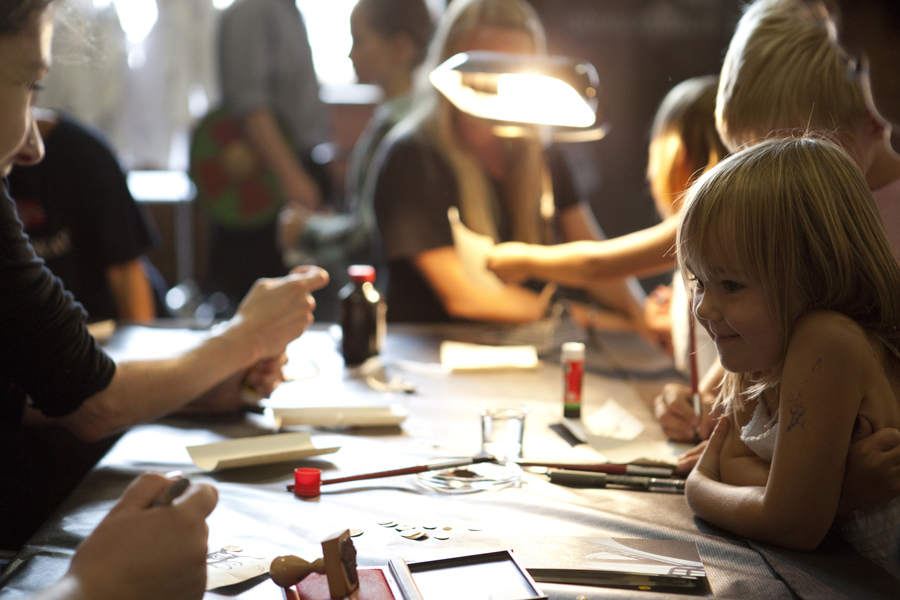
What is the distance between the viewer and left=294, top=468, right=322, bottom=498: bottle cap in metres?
1.02

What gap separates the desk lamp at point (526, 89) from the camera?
56.2 inches

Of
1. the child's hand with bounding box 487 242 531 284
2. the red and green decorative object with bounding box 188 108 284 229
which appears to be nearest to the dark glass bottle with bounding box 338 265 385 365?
the child's hand with bounding box 487 242 531 284

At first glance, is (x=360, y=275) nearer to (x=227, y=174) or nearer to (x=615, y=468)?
(x=615, y=468)

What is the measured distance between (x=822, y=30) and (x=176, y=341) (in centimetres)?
155

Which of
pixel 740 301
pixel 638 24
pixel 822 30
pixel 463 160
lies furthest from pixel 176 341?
pixel 638 24

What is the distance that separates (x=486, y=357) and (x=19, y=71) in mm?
1128

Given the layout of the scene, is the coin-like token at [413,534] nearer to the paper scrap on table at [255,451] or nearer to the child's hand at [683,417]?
the paper scrap on table at [255,451]

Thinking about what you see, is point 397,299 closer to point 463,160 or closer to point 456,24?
point 463,160

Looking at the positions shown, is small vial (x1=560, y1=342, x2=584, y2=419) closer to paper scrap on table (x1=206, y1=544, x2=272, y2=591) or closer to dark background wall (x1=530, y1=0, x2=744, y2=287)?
paper scrap on table (x1=206, y1=544, x2=272, y2=591)

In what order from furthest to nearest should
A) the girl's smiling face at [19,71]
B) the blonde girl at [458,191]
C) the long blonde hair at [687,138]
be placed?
the blonde girl at [458,191] < the long blonde hair at [687,138] < the girl's smiling face at [19,71]

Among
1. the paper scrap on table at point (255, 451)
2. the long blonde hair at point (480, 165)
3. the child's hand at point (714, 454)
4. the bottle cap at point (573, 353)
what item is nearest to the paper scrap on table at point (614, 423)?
the bottle cap at point (573, 353)

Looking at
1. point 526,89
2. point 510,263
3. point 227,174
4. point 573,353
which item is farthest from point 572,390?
point 227,174

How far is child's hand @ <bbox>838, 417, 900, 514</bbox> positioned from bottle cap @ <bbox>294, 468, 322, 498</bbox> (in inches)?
25.7

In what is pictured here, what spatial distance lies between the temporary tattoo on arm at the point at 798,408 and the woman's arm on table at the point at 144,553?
2.10ft
